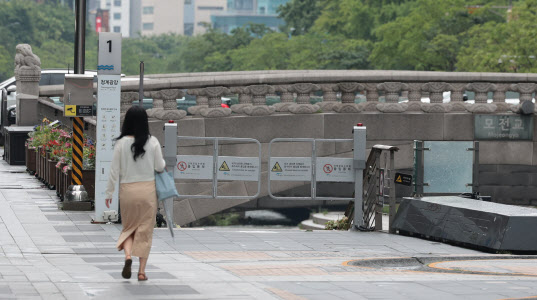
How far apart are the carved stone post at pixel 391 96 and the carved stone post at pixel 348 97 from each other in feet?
1.62

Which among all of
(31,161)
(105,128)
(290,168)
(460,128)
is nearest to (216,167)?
(290,168)

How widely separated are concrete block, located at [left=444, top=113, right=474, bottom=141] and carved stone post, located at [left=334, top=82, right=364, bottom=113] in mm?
2150

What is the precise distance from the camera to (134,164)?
1089 cm

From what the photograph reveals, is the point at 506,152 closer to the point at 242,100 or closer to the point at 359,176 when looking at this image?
the point at 242,100

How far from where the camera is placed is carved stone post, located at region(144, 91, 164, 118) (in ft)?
73.0

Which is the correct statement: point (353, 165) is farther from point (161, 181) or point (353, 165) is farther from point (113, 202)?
point (161, 181)

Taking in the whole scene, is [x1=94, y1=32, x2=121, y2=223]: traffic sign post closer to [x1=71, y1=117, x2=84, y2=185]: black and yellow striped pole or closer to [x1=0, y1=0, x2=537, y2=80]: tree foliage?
[x1=71, y1=117, x2=84, y2=185]: black and yellow striped pole

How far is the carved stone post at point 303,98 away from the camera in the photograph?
2381cm

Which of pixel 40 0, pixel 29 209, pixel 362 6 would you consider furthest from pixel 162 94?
pixel 40 0

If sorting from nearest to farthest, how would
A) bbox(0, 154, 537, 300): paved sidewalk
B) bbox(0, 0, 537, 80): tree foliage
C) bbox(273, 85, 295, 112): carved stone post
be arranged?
bbox(0, 154, 537, 300): paved sidewalk, bbox(273, 85, 295, 112): carved stone post, bbox(0, 0, 537, 80): tree foliage

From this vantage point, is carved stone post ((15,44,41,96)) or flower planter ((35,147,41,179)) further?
carved stone post ((15,44,41,96))

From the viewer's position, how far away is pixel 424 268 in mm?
13086

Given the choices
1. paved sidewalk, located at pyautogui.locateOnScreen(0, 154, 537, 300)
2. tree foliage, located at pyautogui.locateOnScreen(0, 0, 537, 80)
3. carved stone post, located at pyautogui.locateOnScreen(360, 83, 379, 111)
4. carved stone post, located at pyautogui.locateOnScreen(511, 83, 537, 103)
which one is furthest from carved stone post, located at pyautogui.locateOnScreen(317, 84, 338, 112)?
tree foliage, located at pyautogui.locateOnScreen(0, 0, 537, 80)

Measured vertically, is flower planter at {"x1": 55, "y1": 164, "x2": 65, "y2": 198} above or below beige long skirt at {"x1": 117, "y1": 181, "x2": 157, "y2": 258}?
below
